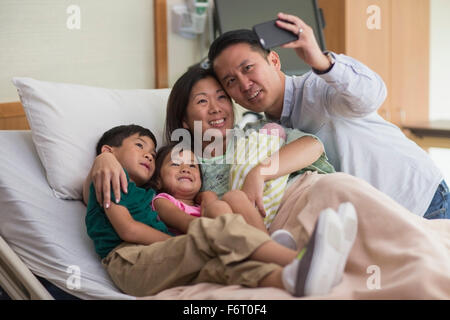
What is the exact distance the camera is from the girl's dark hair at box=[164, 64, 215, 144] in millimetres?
1596

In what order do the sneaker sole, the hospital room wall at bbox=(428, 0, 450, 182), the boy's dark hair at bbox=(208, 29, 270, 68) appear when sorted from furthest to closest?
the hospital room wall at bbox=(428, 0, 450, 182), the boy's dark hair at bbox=(208, 29, 270, 68), the sneaker sole

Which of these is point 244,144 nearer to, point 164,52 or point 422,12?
point 164,52

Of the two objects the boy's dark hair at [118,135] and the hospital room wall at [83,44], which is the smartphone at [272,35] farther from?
the hospital room wall at [83,44]

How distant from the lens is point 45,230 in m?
1.31

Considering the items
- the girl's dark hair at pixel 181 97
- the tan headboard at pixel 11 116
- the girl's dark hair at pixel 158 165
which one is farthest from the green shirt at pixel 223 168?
the tan headboard at pixel 11 116

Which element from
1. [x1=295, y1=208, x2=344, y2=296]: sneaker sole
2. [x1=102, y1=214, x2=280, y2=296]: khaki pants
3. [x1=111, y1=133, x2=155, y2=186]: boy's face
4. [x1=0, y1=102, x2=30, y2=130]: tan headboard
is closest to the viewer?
[x1=295, y1=208, x2=344, y2=296]: sneaker sole

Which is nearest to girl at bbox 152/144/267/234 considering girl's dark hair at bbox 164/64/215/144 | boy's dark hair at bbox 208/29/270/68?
girl's dark hair at bbox 164/64/215/144

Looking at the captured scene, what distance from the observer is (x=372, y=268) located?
1024 millimetres

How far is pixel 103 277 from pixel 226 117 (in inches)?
23.9

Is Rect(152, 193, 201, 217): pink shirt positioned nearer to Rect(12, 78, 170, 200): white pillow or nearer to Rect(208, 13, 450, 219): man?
Rect(12, 78, 170, 200): white pillow

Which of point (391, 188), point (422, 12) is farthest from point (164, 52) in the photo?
point (422, 12)

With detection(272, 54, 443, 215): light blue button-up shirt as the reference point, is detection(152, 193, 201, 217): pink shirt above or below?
below

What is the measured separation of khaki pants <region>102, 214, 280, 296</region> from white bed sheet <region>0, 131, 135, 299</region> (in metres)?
0.07

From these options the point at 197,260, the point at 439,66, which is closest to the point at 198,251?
the point at 197,260
